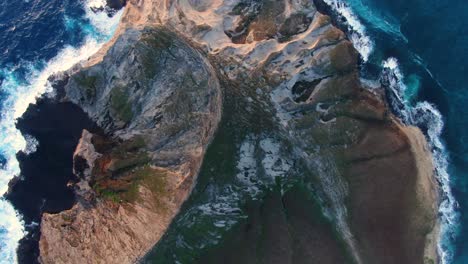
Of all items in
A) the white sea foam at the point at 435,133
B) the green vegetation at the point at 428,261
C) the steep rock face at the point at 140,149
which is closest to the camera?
the steep rock face at the point at 140,149

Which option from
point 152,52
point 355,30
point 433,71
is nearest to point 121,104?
point 152,52

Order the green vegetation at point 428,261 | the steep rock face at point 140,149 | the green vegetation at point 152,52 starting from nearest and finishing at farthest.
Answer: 1. the steep rock face at point 140,149
2. the green vegetation at point 428,261
3. the green vegetation at point 152,52

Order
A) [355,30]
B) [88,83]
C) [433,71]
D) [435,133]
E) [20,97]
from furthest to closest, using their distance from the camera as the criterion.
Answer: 1. [20,97]
2. [355,30]
3. [88,83]
4. [433,71]
5. [435,133]

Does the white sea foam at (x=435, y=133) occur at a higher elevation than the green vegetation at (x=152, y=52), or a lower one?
lower

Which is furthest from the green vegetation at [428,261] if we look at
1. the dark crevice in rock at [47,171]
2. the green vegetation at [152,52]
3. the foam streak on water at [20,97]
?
the foam streak on water at [20,97]

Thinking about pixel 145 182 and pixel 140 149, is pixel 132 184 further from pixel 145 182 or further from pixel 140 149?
pixel 140 149

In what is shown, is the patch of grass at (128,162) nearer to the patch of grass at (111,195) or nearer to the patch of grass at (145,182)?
the patch of grass at (145,182)

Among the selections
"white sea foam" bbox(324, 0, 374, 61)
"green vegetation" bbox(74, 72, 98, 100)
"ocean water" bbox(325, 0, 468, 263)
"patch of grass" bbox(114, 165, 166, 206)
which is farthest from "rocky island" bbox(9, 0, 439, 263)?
"green vegetation" bbox(74, 72, 98, 100)
